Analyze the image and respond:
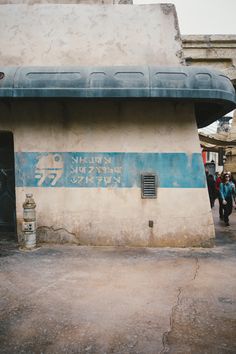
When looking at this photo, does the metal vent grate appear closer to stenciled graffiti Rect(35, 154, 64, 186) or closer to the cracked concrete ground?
the cracked concrete ground

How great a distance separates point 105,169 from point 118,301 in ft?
11.4

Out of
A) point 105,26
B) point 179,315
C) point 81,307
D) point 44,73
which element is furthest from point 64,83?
point 179,315

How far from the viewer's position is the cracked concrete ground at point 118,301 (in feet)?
10.8

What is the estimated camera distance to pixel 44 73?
652cm

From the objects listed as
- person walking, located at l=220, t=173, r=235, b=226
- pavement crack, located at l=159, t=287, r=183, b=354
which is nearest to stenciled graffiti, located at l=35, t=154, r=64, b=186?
pavement crack, located at l=159, t=287, r=183, b=354

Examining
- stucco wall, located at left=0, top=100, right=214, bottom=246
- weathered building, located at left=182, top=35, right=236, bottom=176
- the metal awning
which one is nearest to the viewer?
the metal awning

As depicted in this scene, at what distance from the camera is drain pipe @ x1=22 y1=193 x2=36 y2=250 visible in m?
6.91

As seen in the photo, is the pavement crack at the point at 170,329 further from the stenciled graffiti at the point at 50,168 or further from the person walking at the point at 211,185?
the person walking at the point at 211,185

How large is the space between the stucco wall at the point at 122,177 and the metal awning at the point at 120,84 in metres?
0.77

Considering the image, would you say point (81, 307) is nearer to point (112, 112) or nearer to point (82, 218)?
point (82, 218)

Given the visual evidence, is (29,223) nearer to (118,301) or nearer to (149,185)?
(149,185)

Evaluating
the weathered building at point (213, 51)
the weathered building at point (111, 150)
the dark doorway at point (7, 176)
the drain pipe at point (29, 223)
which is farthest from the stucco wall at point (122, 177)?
the weathered building at point (213, 51)

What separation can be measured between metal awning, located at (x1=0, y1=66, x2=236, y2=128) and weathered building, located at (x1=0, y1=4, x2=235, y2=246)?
0.63 m

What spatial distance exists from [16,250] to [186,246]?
386 cm
